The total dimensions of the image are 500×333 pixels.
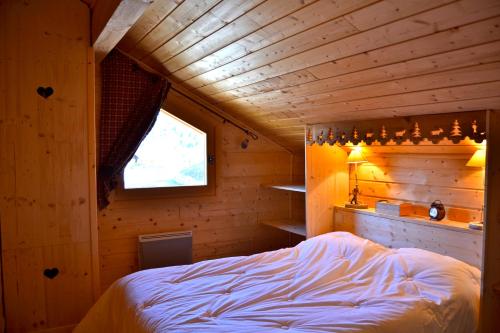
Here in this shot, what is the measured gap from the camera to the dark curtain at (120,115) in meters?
3.23

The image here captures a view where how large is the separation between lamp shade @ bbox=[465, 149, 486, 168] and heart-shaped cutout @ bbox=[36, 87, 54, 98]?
2.78m

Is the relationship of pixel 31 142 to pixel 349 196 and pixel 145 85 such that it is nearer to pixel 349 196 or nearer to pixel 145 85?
pixel 145 85

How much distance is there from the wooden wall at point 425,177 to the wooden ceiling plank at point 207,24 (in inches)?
64.6

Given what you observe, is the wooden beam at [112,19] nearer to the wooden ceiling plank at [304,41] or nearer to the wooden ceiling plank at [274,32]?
the wooden ceiling plank at [274,32]

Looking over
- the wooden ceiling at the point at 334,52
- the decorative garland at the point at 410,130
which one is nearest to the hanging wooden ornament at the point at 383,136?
the decorative garland at the point at 410,130

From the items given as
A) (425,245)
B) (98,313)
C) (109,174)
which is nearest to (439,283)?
(425,245)

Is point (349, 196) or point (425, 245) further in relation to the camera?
point (349, 196)

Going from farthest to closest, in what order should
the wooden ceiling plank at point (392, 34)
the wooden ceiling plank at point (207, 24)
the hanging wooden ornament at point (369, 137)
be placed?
the hanging wooden ornament at point (369, 137) → the wooden ceiling plank at point (207, 24) → the wooden ceiling plank at point (392, 34)

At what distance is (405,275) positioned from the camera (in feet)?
7.37

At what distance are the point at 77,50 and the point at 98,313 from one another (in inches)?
68.0

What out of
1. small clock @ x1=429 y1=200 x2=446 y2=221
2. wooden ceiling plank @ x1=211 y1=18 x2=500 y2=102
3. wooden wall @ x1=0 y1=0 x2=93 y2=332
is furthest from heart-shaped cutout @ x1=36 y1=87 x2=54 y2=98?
small clock @ x1=429 y1=200 x2=446 y2=221

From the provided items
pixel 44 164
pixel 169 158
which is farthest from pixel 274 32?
pixel 169 158

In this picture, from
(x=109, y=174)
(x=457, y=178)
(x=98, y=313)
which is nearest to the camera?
(x=98, y=313)

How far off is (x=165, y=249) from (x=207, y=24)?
6.87 ft
